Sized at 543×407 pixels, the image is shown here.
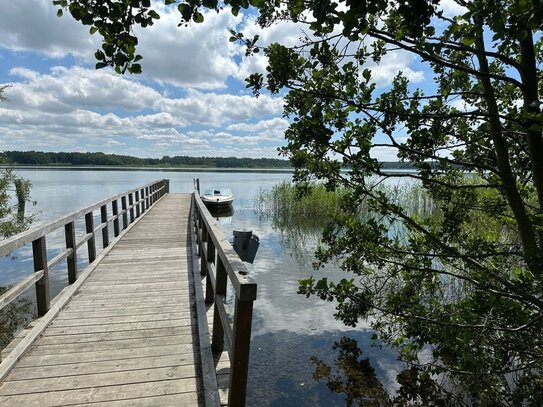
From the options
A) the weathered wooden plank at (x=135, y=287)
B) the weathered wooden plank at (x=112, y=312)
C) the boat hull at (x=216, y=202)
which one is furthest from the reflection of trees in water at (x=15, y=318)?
the boat hull at (x=216, y=202)

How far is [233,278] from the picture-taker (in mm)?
2508

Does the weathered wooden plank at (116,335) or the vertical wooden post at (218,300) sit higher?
the vertical wooden post at (218,300)

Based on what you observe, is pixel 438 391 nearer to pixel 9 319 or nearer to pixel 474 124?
pixel 474 124

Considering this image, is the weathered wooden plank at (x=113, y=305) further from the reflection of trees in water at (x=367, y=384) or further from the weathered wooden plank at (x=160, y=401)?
the reflection of trees in water at (x=367, y=384)

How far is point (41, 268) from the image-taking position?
155 inches

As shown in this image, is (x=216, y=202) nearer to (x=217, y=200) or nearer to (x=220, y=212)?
(x=217, y=200)

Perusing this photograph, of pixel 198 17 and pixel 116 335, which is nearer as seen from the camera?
pixel 198 17

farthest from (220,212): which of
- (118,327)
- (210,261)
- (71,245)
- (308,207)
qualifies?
(118,327)

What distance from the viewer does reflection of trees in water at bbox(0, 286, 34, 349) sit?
709 cm

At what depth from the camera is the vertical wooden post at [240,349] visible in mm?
2297

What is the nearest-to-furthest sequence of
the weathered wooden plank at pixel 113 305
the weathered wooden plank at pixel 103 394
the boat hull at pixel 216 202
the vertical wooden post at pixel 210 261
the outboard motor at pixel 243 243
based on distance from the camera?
the weathered wooden plank at pixel 103 394 → the weathered wooden plank at pixel 113 305 → the vertical wooden post at pixel 210 261 → the outboard motor at pixel 243 243 → the boat hull at pixel 216 202

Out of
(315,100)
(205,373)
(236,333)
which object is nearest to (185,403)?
(205,373)

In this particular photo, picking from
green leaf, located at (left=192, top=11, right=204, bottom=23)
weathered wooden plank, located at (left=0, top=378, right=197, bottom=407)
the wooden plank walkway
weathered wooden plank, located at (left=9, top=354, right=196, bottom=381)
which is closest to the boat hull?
the wooden plank walkway

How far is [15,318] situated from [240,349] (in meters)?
7.64
